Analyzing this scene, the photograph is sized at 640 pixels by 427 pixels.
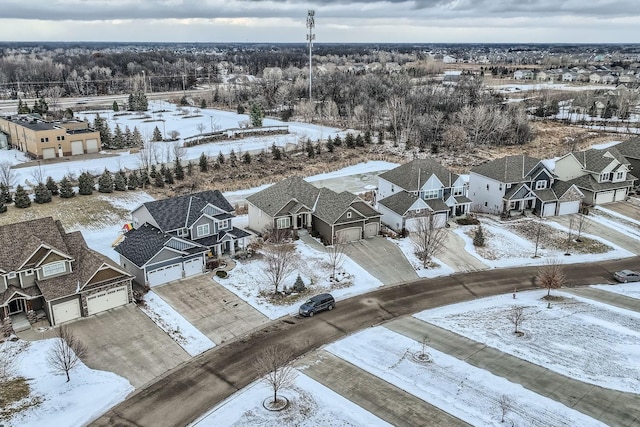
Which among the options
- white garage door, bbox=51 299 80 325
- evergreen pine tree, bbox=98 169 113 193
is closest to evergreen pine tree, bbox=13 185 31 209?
evergreen pine tree, bbox=98 169 113 193

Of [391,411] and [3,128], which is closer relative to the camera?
[391,411]

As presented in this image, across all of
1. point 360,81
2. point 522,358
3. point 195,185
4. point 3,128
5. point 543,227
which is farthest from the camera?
point 360,81

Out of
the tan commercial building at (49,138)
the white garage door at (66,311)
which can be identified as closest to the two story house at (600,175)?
the white garage door at (66,311)

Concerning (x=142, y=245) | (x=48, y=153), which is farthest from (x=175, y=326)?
(x=48, y=153)

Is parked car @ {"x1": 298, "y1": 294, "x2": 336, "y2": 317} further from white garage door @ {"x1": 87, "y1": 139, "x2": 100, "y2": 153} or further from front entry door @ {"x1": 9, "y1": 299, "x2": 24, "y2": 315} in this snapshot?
white garage door @ {"x1": 87, "y1": 139, "x2": 100, "y2": 153}

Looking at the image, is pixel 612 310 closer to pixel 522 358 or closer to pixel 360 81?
pixel 522 358

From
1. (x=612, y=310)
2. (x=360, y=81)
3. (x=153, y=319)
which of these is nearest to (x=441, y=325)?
(x=612, y=310)

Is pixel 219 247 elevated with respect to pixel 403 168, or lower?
lower
